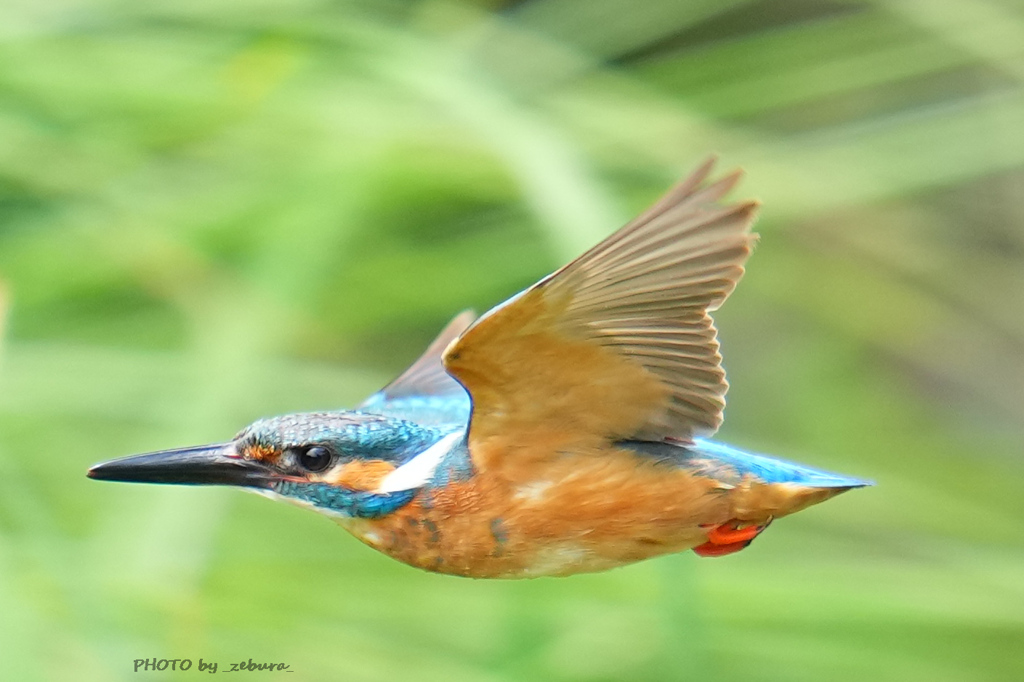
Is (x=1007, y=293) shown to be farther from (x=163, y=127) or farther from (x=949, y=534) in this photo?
(x=163, y=127)

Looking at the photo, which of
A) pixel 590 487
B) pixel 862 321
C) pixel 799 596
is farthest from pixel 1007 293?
pixel 590 487

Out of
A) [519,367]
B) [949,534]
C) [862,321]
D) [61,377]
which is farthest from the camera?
[862,321]

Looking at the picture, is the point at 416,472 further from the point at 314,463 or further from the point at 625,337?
the point at 625,337

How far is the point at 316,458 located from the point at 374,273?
1334 mm

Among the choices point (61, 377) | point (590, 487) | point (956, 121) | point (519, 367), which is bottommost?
point (590, 487)

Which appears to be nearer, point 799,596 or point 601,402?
point 601,402

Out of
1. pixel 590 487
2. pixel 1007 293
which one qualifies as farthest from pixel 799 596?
pixel 1007 293

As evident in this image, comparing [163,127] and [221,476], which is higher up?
[163,127]

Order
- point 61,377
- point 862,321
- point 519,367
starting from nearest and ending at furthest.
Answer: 1. point 519,367
2. point 61,377
3. point 862,321

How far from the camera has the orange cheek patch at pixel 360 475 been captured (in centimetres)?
153

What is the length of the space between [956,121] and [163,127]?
67.9 inches

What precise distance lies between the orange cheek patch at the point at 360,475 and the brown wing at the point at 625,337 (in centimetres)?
11

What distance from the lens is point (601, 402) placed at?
5.14ft

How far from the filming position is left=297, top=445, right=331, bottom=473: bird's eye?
5.03ft
